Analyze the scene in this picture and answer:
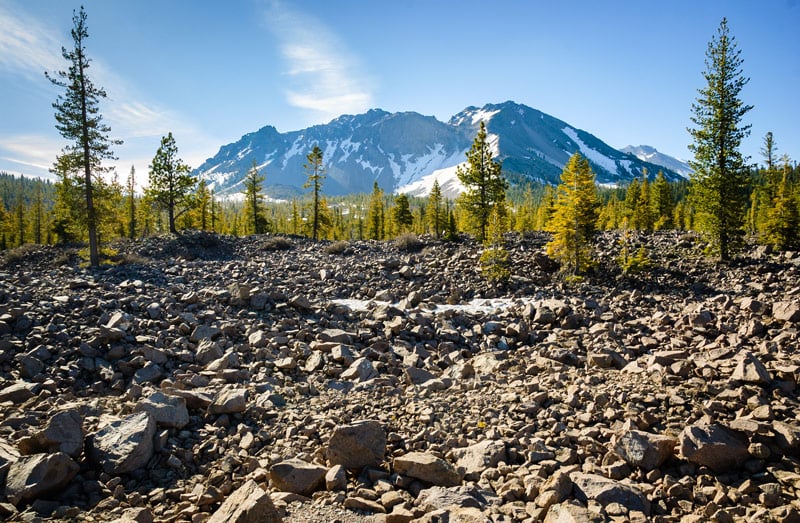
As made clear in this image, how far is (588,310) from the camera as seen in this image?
13016 mm

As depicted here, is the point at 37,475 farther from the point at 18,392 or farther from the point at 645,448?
the point at 645,448

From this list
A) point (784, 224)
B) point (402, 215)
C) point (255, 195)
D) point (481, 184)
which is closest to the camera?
point (784, 224)

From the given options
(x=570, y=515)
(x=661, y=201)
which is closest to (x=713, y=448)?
(x=570, y=515)

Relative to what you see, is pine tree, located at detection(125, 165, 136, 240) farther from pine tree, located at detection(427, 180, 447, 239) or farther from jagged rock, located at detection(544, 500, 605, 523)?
jagged rock, located at detection(544, 500, 605, 523)

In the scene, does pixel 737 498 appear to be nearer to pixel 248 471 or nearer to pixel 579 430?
pixel 579 430

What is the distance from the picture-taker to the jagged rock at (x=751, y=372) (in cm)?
613

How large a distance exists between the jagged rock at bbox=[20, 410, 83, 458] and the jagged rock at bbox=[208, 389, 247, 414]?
1856mm

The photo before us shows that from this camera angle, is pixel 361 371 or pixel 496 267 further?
pixel 496 267

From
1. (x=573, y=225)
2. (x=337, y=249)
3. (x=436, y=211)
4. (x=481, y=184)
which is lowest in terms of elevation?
(x=337, y=249)

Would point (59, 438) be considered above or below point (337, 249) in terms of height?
below

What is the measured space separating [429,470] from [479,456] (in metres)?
0.86

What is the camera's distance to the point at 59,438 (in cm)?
513

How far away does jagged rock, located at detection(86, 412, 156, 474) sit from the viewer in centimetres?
519

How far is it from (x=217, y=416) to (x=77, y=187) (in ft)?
78.8
